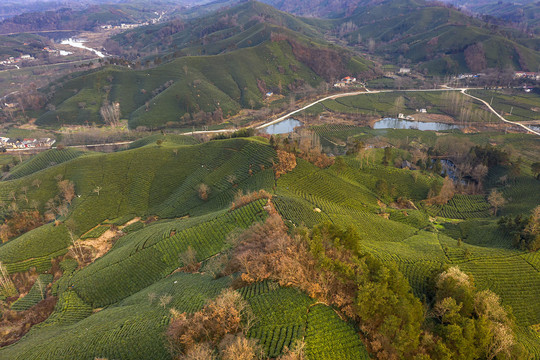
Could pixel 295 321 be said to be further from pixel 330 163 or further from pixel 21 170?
pixel 21 170

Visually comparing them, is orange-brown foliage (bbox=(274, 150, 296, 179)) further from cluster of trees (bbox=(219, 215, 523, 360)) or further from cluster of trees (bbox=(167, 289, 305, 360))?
cluster of trees (bbox=(167, 289, 305, 360))

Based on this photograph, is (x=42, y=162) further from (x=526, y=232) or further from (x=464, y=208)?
(x=526, y=232)

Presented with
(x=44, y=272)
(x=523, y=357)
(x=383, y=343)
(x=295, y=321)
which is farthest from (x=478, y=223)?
(x=44, y=272)

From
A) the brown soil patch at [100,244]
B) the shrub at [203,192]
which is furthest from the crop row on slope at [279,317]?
the brown soil patch at [100,244]

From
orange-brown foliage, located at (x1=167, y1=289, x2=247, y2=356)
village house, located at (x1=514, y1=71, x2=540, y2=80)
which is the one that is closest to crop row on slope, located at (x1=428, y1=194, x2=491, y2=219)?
orange-brown foliage, located at (x1=167, y1=289, x2=247, y2=356)

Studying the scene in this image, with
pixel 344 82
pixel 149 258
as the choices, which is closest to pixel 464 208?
pixel 149 258

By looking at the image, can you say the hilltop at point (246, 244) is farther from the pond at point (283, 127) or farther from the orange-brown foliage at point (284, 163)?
the pond at point (283, 127)
